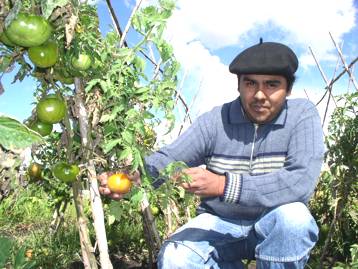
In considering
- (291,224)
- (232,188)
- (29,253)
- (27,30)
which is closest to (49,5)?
(27,30)

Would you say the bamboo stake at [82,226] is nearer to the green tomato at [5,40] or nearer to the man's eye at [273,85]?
the green tomato at [5,40]

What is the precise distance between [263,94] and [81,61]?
1035mm

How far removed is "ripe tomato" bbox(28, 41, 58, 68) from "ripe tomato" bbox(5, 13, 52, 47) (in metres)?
0.06

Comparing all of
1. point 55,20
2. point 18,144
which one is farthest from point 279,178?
point 18,144

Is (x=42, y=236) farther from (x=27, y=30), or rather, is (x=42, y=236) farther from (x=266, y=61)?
(x=27, y=30)

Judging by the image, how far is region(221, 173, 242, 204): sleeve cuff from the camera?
2.17 meters

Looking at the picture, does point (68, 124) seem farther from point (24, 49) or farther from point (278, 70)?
point (278, 70)

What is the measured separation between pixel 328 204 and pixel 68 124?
8.45 feet

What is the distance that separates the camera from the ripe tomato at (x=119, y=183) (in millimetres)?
1895

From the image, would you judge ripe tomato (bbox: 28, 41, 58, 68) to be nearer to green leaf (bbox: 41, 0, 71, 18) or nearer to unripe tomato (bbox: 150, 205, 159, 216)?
green leaf (bbox: 41, 0, 71, 18)

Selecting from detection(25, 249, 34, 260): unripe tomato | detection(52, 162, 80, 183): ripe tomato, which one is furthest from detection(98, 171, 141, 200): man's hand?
detection(25, 249, 34, 260): unripe tomato

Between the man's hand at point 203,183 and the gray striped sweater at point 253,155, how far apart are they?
1.6 inches

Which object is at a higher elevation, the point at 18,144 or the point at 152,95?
the point at 152,95

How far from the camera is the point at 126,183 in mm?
1902
